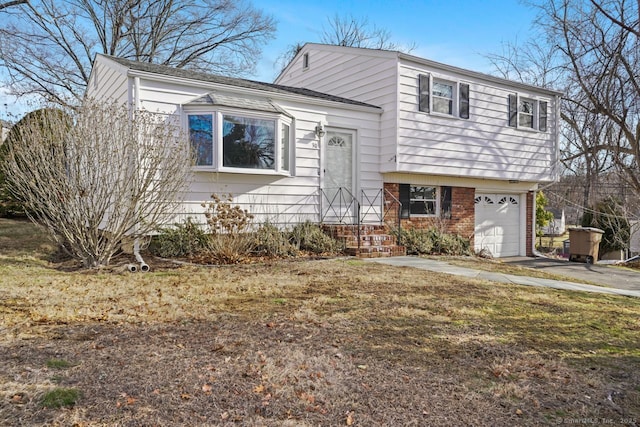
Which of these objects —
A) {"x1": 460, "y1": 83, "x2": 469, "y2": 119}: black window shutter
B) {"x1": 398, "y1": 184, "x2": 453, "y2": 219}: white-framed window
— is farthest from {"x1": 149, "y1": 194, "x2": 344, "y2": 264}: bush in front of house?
{"x1": 460, "y1": 83, "x2": 469, "y2": 119}: black window shutter

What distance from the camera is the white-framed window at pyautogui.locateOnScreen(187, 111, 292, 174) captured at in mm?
8984

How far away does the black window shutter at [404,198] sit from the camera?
40.0 feet

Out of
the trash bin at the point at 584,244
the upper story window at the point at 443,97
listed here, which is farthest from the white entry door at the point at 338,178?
the trash bin at the point at 584,244

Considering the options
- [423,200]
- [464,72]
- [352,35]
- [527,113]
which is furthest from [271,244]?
[352,35]

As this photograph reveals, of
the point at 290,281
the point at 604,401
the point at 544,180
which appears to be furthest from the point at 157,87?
the point at 544,180

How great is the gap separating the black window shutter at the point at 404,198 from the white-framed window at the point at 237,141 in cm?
370

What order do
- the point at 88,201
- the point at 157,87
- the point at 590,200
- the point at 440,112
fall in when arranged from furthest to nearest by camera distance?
the point at 590,200 < the point at 440,112 < the point at 157,87 < the point at 88,201

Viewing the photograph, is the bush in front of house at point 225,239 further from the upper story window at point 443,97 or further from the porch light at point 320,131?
the upper story window at point 443,97

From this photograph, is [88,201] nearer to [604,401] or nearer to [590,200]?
[604,401]

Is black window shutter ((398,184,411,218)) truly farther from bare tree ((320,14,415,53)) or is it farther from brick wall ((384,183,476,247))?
bare tree ((320,14,415,53))

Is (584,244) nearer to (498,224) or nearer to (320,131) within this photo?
(498,224)

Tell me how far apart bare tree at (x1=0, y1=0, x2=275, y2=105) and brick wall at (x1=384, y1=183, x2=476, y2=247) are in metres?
14.2

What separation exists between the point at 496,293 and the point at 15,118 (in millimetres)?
8041

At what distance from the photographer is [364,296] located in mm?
5648
